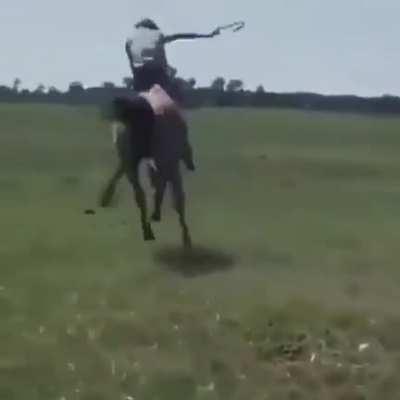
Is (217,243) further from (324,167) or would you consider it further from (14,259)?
(324,167)

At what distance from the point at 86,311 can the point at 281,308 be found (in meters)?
2.26

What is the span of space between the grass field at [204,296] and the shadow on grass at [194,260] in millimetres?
42

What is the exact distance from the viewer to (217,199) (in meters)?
30.7

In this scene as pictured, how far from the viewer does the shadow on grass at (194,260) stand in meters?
19.6

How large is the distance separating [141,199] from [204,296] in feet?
10.0

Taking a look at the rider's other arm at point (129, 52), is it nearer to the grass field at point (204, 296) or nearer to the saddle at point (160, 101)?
the saddle at point (160, 101)

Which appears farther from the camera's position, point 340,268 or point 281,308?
point 340,268

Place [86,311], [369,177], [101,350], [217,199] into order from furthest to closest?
[369,177], [217,199], [86,311], [101,350]

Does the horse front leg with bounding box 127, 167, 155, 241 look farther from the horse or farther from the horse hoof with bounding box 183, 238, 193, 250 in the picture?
the horse hoof with bounding box 183, 238, 193, 250

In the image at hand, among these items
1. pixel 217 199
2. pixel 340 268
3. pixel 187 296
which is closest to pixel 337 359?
pixel 187 296

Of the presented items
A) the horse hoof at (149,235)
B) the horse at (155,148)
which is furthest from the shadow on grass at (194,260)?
the horse at (155,148)

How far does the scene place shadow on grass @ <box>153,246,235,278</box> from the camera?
1963cm

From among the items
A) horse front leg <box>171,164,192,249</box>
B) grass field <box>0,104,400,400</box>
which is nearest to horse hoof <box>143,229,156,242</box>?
grass field <box>0,104,400,400</box>

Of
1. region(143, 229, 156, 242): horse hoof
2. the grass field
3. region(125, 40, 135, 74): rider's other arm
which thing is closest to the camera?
the grass field
